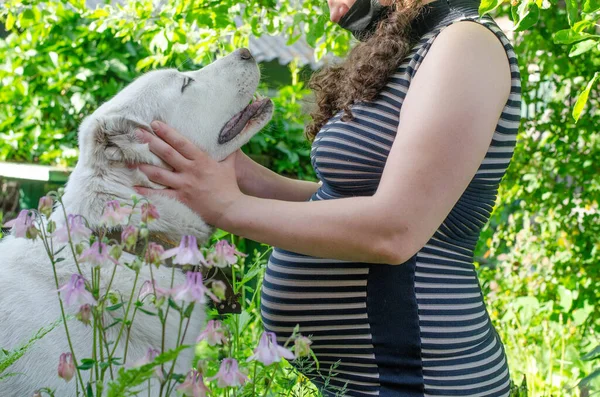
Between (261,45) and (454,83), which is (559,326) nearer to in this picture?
(454,83)

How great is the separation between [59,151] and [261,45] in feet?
14.0

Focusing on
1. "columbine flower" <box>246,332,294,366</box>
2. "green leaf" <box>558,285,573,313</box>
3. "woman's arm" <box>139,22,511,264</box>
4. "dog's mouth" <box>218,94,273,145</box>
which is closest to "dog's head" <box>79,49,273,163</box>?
"dog's mouth" <box>218,94,273,145</box>

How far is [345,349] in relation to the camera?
73.2 inches

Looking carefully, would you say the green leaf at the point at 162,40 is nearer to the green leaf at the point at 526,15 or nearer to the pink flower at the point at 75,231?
the green leaf at the point at 526,15

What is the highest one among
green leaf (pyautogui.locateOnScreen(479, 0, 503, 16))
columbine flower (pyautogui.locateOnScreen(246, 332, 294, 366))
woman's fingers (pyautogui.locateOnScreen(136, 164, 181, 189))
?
green leaf (pyautogui.locateOnScreen(479, 0, 503, 16))

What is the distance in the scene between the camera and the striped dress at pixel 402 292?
5.86 ft

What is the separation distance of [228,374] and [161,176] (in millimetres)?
785

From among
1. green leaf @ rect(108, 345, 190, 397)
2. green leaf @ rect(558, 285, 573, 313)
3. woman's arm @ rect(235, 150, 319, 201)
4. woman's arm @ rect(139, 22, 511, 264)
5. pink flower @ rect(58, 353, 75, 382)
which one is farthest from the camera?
green leaf @ rect(558, 285, 573, 313)

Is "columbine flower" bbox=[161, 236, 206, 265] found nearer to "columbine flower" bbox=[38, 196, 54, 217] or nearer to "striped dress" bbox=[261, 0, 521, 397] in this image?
"columbine flower" bbox=[38, 196, 54, 217]

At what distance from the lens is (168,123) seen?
2.16 metres

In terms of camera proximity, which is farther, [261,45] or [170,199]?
[261,45]

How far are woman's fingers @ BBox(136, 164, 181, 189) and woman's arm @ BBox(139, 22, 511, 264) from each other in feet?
0.52

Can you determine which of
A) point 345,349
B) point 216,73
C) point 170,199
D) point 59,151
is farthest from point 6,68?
point 345,349

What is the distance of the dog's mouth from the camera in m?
2.27
